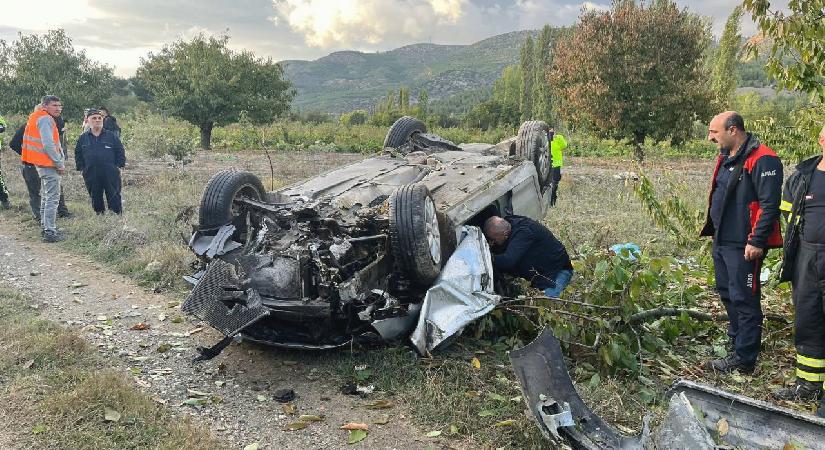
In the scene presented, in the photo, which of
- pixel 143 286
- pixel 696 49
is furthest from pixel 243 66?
pixel 143 286

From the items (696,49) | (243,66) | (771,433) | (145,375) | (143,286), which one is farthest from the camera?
(243,66)

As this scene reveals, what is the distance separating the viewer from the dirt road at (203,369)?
Answer: 11.6 feet

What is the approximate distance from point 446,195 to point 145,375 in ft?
8.95

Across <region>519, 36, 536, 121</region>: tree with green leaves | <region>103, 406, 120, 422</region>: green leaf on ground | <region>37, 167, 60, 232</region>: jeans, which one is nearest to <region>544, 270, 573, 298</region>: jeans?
<region>103, 406, 120, 422</region>: green leaf on ground

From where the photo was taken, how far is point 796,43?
13.5ft

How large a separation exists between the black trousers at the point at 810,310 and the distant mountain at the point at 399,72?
109243 millimetres

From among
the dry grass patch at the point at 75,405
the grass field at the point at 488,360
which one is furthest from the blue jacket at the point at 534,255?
the dry grass patch at the point at 75,405

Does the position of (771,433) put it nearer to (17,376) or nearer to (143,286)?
(17,376)

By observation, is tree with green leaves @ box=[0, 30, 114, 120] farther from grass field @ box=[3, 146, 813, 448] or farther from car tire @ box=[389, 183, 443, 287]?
car tire @ box=[389, 183, 443, 287]

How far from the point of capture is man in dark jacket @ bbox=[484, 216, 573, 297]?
4.95 m

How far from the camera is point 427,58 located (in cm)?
17738

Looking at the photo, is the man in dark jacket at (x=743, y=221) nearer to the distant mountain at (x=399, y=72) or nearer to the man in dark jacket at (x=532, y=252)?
the man in dark jacket at (x=532, y=252)

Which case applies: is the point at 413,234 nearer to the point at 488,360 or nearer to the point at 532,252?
the point at 488,360

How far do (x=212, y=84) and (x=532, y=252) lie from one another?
63.5ft
